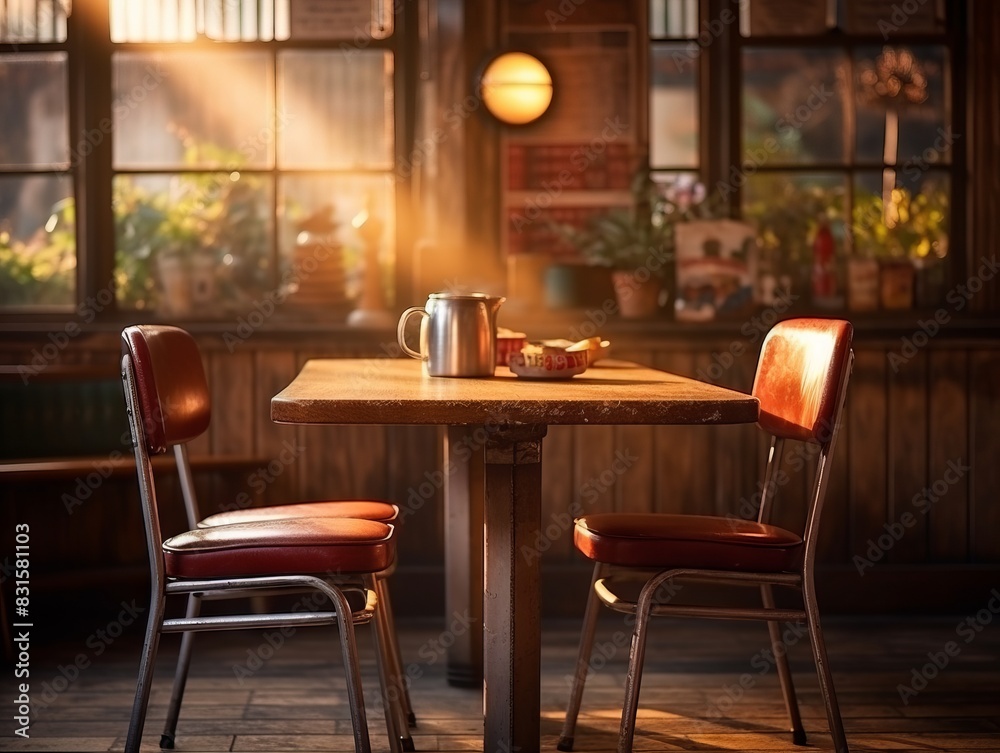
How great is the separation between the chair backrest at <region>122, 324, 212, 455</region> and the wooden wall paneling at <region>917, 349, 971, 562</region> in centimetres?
231

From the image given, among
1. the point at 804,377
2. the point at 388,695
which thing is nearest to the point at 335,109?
the point at 804,377

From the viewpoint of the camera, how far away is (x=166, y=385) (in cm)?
219

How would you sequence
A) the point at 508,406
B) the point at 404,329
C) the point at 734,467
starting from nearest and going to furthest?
1. the point at 508,406
2. the point at 404,329
3. the point at 734,467

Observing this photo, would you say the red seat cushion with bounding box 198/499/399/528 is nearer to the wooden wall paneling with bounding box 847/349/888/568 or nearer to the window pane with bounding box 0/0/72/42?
the wooden wall paneling with bounding box 847/349/888/568

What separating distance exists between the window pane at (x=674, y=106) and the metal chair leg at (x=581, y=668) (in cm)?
184

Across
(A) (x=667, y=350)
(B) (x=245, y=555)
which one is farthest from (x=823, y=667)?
(A) (x=667, y=350)

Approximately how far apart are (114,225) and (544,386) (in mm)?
2313

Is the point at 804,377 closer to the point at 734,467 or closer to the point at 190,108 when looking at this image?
the point at 734,467

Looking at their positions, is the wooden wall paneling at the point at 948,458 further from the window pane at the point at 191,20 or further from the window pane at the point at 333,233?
the window pane at the point at 191,20

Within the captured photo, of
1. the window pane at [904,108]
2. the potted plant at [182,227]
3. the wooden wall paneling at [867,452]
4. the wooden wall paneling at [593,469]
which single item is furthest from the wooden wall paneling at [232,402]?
the window pane at [904,108]

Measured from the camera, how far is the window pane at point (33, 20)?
377 centimetres

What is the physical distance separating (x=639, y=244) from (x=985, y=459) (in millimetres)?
1265

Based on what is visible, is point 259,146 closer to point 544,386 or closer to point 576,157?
point 576,157

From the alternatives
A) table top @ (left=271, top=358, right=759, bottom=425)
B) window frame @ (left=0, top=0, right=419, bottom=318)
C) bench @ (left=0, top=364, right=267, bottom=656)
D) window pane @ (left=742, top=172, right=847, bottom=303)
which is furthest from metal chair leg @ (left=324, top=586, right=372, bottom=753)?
window pane @ (left=742, top=172, right=847, bottom=303)
